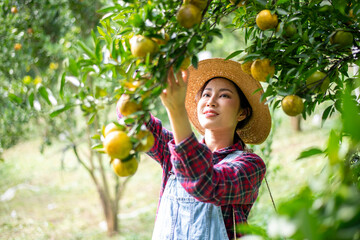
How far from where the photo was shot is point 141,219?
4.71 meters

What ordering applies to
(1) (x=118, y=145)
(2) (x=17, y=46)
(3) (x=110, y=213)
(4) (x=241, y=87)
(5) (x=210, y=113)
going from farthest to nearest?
(3) (x=110, y=213) < (2) (x=17, y=46) < (4) (x=241, y=87) < (5) (x=210, y=113) < (1) (x=118, y=145)

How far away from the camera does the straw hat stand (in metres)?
1.38

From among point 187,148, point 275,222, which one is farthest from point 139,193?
point 275,222

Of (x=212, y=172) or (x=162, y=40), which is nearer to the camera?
(x=162, y=40)

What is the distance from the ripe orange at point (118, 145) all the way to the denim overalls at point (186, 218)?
0.53 meters

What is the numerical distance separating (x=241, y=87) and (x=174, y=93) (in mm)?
638

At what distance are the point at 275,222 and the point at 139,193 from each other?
5.67m

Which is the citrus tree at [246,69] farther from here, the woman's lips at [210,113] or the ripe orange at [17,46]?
the ripe orange at [17,46]

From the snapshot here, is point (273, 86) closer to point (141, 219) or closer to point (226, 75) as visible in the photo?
point (226, 75)

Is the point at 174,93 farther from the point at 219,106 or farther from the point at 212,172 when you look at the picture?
the point at 219,106

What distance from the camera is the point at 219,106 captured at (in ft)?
4.17

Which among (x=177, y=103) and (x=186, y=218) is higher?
(x=177, y=103)

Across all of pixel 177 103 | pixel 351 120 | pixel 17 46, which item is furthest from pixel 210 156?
pixel 17 46

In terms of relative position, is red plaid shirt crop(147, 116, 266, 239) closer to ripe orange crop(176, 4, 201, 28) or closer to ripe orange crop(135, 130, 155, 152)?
ripe orange crop(135, 130, 155, 152)
